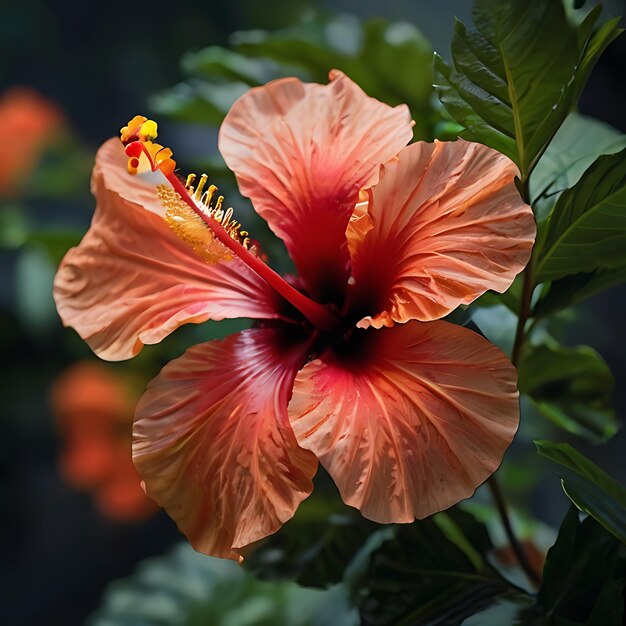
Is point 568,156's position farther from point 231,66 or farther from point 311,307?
point 231,66

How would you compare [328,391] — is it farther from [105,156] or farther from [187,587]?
[187,587]

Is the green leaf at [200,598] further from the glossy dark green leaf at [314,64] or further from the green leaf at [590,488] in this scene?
the glossy dark green leaf at [314,64]

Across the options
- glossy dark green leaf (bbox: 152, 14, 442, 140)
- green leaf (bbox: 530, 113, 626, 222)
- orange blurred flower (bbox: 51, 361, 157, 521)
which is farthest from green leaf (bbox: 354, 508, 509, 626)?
orange blurred flower (bbox: 51, 361, 157, 521)

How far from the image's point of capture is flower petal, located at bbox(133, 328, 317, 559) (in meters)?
0.46

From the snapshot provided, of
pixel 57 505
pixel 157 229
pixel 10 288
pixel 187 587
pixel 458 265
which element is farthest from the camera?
pixel 57 505

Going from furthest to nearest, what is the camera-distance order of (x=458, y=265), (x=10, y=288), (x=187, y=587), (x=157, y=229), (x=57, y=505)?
(x=57, y=505) → (x=10, y=288) → (x=187, y=587) → (x=157, y=229) → (x=458, y=265)

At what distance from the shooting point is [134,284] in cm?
53

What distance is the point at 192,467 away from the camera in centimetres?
48

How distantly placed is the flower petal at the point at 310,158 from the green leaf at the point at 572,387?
7.9 inches

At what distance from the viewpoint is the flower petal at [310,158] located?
524mm

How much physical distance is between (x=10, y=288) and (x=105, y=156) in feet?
3.46

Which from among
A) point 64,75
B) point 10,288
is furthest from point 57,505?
point 64,75

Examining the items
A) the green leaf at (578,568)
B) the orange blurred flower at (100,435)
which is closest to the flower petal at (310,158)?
the green leaf at (578,568)

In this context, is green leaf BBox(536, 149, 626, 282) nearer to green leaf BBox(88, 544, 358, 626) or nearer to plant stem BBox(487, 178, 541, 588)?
plant stem BBox(487, 178, 541, 588)
